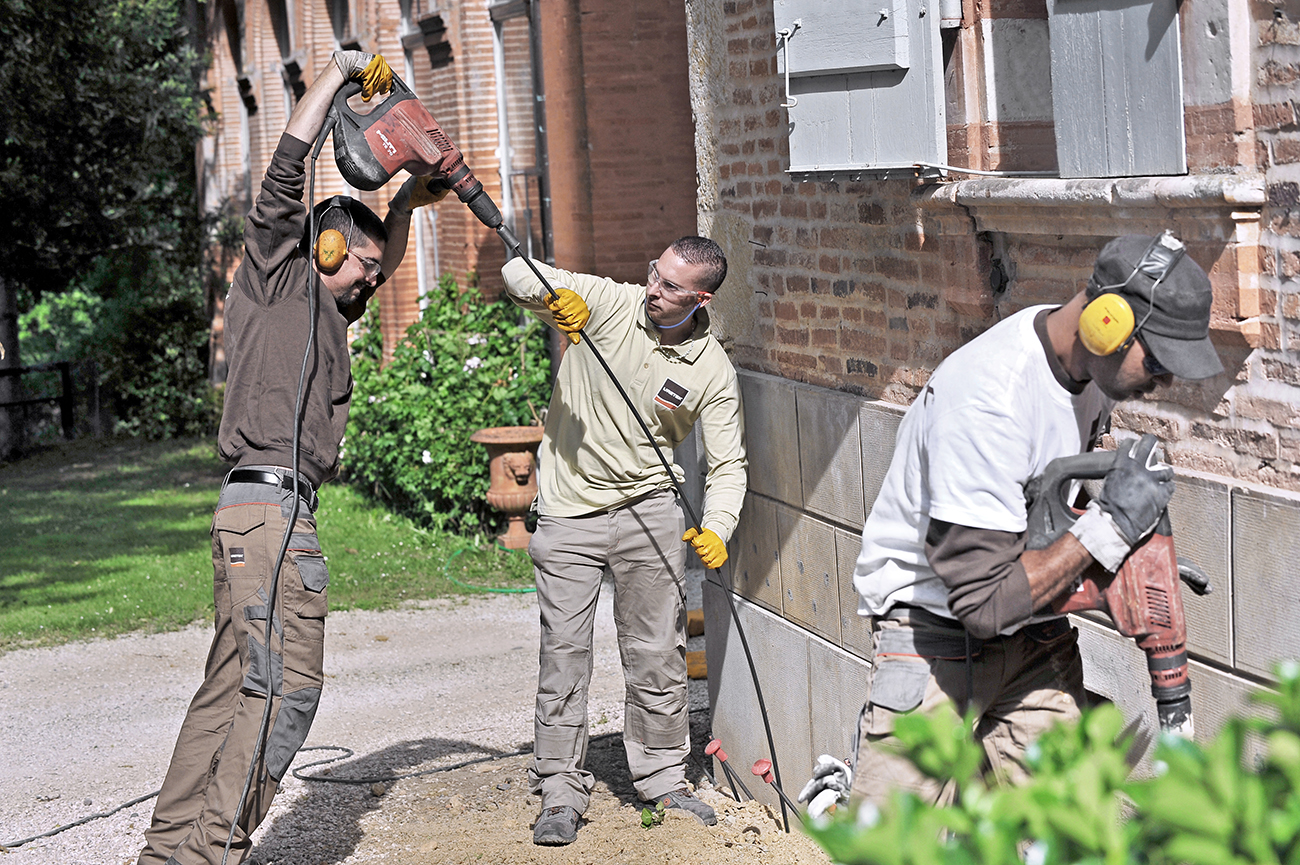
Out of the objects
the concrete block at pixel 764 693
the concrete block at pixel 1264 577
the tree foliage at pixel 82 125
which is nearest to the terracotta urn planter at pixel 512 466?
the concrete block at pixel 764 693

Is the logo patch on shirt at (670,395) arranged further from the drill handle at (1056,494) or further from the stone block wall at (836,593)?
the drill handle at (1056,494)

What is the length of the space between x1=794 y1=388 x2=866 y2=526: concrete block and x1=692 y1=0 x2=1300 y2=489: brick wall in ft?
0.34

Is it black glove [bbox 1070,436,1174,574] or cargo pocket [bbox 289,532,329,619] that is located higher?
black glove [bbox 1070,436,1174,574]

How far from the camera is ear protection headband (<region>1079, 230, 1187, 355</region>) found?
2.56 meters

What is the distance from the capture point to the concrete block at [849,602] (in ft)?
15.0

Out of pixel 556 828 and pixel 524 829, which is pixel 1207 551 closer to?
pixel 556 828

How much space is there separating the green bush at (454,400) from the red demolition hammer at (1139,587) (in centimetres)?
780

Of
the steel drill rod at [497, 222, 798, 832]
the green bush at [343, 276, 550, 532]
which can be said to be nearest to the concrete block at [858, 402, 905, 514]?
the steel drill rod at [497, 222, 798, 832]

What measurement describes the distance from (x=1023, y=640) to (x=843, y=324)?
1857mm

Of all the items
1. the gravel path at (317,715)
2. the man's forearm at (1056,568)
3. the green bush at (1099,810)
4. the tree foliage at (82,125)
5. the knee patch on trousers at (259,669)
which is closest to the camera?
the green bush at (1099,810)

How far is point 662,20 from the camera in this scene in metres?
9.93

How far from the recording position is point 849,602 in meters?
4.63

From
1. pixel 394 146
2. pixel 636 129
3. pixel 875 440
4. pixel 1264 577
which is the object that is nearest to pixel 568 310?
pixel 394 146

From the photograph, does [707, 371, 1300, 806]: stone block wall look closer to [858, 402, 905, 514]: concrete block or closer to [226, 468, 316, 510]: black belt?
[858, 402, 905, 514]: concrete block
